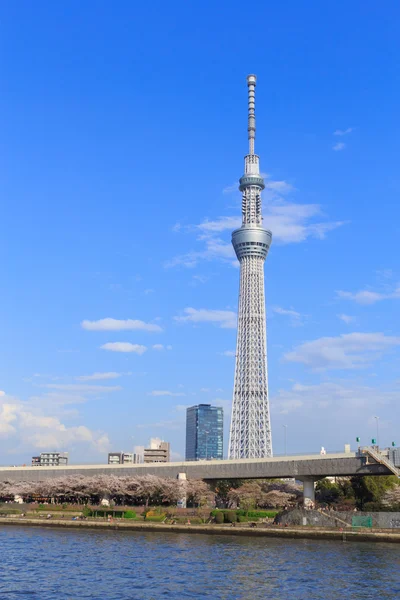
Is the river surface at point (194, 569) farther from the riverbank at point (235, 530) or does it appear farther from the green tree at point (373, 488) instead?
the green tree at point (373, 488)

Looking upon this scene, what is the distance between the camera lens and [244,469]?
10375 centimetres

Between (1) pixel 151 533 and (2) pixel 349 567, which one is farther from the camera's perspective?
(1) pixel 151 533

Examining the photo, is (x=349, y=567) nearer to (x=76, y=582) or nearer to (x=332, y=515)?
(x=76, y=582)

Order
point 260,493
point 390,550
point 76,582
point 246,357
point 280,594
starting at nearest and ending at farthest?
point 280,594 → point 76,582 → point 390,550 → point 260,493 → point 246,357

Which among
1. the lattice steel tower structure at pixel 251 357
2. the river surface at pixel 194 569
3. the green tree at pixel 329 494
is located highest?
the lattice steel tower structure at pixel 251 357

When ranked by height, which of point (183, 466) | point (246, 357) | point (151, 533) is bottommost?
point (151, 533)

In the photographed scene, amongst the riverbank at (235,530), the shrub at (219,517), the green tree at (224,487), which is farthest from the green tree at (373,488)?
the green tree at (224,487)

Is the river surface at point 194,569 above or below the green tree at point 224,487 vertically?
below

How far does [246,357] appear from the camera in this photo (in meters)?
189

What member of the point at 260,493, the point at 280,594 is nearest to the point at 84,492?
the point at 260,493

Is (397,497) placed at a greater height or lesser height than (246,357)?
lesser

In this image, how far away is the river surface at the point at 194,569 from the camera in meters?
42.6

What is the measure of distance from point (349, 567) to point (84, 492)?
68.2 m

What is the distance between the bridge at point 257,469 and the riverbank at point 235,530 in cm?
1689
